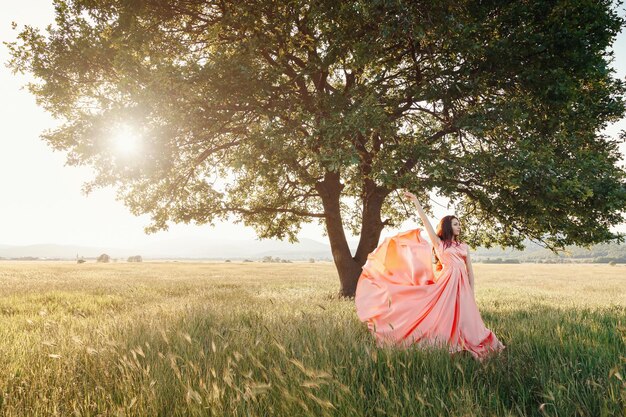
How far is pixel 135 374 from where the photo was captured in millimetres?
4242

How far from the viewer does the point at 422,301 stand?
675 cm

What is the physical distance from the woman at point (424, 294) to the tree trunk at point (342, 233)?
243 inches

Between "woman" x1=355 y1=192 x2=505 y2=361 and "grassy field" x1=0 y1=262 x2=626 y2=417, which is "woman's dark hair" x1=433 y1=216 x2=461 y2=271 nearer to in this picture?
"woman" x1=355 y1=192 x2=505 y2=361

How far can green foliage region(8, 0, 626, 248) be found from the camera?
9.54 meters

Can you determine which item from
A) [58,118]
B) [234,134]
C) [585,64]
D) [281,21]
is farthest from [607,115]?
[58,118]

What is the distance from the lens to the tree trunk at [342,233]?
46.5ft

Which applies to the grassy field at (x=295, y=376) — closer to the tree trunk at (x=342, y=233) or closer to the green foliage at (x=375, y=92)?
the green foliage at (x=375, y=92)

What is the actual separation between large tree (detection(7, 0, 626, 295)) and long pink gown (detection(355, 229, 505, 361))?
273cm

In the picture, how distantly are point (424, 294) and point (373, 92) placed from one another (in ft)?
19.4

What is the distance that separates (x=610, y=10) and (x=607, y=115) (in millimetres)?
2966

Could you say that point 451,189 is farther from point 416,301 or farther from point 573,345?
point 573,345

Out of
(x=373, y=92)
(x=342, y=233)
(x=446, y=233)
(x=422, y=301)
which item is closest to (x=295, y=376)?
(x=422, y=301)

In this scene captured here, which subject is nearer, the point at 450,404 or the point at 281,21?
the point at 450,404

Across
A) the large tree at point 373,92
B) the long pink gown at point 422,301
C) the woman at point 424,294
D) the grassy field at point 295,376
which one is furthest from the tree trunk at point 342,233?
the grassy field at point 295,376
